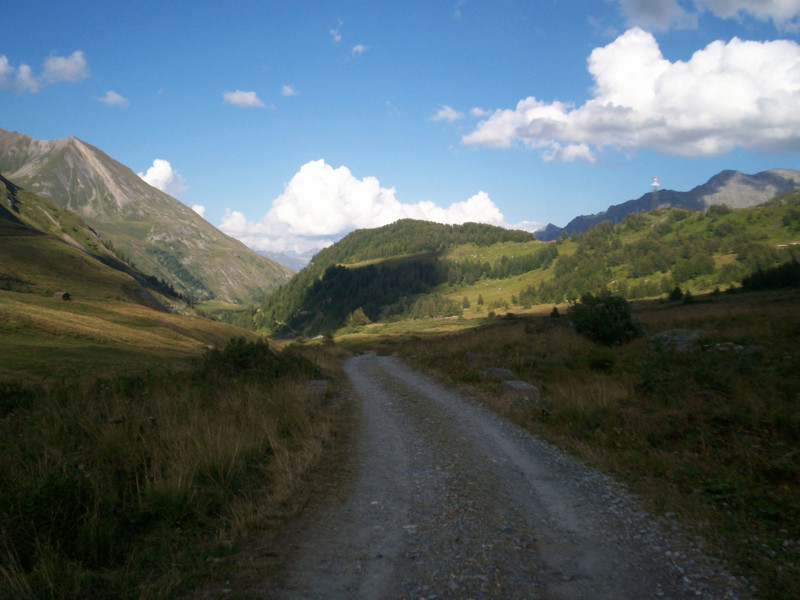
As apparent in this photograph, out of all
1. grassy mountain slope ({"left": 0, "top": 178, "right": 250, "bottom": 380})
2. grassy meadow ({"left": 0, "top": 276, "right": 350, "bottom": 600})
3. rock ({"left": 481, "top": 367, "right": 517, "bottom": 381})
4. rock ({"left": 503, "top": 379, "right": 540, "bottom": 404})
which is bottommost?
rock ({"left": 503, "top": 379, "right": 540, "bottom": 404})

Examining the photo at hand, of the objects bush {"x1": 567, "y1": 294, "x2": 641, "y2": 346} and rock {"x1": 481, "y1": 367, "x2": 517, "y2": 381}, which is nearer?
rock {"x1": 481, "y1": 367, "x2": 517, "y2": 381}

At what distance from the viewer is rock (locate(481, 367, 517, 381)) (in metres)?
16.3

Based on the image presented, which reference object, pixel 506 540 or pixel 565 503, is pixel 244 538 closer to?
pixel 506 540

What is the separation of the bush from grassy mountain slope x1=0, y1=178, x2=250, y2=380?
23920 mm

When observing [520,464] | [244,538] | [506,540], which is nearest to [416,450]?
[520,464]

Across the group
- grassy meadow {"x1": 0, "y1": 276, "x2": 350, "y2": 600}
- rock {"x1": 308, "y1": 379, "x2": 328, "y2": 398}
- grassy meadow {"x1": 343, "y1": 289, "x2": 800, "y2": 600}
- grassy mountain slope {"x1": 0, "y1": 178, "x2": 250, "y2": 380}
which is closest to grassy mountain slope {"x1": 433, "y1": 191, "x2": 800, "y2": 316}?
grassy mountain slope {"x1": 0, "y1": 178, "x2": 250, "y2": 380}

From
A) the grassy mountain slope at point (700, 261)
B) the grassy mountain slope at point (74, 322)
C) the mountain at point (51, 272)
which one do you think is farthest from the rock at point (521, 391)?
the grassy mountain slope at point (700, 261)

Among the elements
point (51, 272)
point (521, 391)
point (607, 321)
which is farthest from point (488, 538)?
point (51, 272)

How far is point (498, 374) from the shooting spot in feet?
54.7

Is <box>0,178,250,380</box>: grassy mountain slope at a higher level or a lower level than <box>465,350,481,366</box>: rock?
higher

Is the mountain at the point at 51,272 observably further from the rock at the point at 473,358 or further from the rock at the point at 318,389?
the rock at the point at 473,358

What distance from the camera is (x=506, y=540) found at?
5.08 metres

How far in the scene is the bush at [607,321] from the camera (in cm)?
2265

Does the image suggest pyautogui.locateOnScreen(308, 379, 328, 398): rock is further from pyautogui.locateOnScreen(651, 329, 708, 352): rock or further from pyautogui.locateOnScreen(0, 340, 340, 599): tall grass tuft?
pyautogui.locateOnScreen(651, 329, 708, 352): rock
